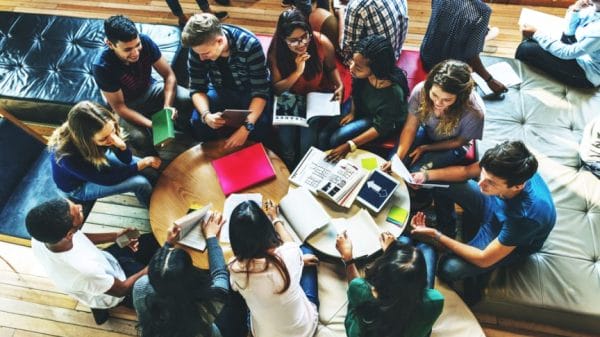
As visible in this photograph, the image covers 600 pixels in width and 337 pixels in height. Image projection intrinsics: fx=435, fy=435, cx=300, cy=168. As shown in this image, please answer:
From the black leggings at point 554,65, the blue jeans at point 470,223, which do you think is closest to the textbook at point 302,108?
the blue jeans at point 470,223

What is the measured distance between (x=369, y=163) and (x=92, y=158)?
1645 millimetres

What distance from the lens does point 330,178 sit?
2.57m

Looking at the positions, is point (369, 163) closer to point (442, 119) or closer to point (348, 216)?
point (348, 216)

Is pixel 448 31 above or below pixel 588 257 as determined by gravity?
above

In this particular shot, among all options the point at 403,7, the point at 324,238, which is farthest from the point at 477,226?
the point at 403,7

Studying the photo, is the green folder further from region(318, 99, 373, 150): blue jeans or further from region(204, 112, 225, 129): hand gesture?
region(318, 99, 373, 150): blue jeans

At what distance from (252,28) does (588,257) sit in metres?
3.39

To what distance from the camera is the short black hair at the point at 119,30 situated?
2574mm

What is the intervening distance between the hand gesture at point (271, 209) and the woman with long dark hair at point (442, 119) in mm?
921

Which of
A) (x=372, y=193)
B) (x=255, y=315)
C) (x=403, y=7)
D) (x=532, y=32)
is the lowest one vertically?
(x=255, y=315)

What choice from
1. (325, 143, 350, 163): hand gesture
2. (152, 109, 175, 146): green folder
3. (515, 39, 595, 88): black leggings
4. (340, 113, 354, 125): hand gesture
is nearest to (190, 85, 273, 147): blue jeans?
(152, 109, 175, 146): green folder

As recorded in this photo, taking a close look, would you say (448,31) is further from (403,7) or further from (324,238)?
(324,238)

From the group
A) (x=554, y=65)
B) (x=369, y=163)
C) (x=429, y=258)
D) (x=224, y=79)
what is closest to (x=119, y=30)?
(x=224, y=79)

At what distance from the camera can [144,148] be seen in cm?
319
